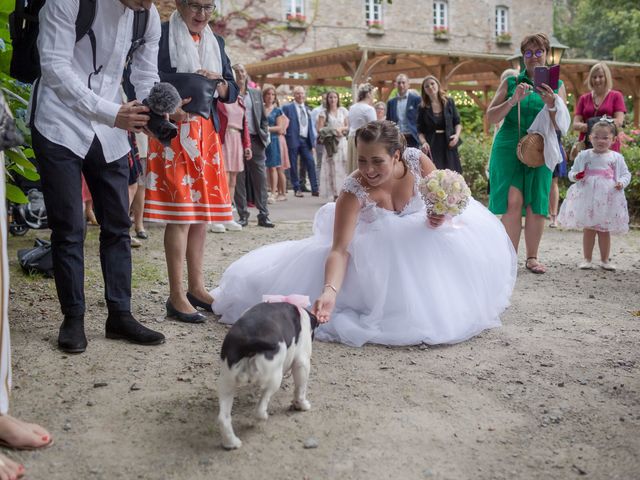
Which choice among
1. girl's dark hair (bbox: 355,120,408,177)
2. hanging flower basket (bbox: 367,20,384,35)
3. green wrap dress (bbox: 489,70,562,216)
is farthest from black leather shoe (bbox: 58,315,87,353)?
hanging flower basket (bbox: 367,20,384,35)

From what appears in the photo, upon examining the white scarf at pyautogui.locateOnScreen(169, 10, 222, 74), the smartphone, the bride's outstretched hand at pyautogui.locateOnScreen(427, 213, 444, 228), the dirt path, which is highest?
the white scarf at pyautogui.locateOnScreen(169, 10, 222, 74)

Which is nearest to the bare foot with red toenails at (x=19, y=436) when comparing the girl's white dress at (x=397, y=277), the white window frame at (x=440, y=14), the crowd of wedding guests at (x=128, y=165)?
the crowd of wedding guests at (x=128, y=165)

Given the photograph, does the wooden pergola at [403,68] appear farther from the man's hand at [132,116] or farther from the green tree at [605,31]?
the green tree at [605,31]

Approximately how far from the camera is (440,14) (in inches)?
1094

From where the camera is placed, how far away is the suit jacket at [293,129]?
1445 centimetres

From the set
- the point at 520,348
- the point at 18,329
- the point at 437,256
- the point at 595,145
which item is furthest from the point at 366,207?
the point at 595,145

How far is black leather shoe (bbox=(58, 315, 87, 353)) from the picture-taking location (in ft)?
11.7

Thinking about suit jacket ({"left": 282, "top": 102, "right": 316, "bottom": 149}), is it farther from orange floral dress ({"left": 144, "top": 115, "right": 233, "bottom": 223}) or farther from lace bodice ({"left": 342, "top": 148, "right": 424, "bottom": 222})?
orange floral dress ({"left": 144, "top": 115, "right": 233, "bottom": 223})

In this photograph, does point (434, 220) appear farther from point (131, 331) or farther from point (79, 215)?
point (79, 215)

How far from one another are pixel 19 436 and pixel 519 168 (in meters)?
4.68

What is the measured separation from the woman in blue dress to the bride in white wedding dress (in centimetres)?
858

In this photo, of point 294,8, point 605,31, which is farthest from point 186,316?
point 605,31

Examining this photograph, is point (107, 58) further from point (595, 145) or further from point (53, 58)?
point (595, 145)

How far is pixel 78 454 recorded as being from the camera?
2.50 metres
